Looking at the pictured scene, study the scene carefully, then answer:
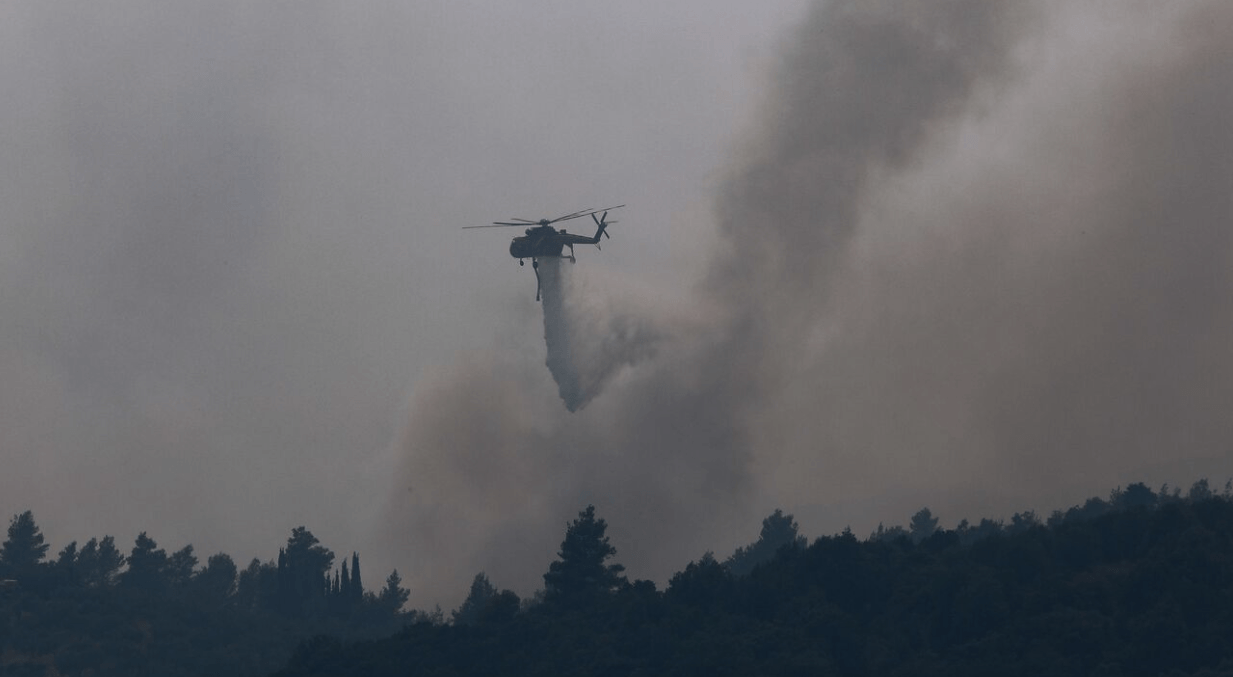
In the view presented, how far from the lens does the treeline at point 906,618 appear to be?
5999 inches

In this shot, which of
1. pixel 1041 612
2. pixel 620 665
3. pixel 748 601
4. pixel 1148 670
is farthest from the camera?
pixel 748 601

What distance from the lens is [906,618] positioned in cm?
17050

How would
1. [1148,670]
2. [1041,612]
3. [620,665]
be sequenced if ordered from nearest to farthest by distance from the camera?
[1148,670], [1041,612], [620,665]

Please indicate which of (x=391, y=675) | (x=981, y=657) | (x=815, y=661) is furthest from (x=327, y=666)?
(x=981, y=657)

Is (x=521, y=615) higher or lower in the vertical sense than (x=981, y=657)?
higher

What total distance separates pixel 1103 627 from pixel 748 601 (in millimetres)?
37409

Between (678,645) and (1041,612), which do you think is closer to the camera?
(1041,612)

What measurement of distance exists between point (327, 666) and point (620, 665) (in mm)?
26708

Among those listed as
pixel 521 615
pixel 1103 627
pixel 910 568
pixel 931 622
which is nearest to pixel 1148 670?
pixel 1103 627

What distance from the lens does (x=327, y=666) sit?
17850cm

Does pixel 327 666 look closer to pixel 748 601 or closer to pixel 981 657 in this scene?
pixel 748 601

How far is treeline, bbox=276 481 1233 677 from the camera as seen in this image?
152 meters

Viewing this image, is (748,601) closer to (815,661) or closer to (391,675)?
(815,661)

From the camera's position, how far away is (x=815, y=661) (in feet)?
530
